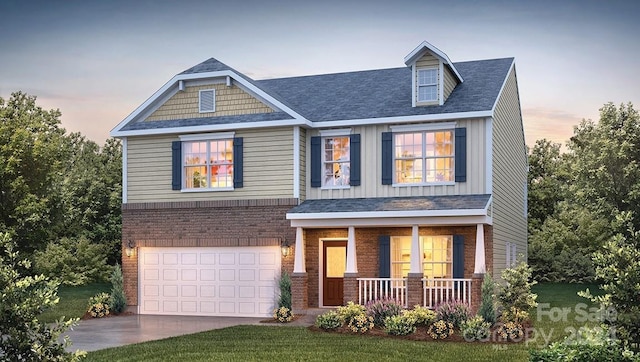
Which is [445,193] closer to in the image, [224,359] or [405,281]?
[405,281]

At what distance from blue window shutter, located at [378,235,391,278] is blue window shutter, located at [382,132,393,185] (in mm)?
1661

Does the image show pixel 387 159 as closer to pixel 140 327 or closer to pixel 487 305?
pixel 487 305

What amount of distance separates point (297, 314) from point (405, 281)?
3283 mm

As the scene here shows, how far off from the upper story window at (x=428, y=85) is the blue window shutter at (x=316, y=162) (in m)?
3.33

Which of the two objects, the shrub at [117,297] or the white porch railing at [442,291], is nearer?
the white porch railing at [442,291]

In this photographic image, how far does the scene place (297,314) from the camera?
22.2m

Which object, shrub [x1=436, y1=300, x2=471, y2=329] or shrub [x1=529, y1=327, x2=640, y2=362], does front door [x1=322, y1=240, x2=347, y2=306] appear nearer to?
shrub [x1=436, y1=300, x2=471, y2=329]

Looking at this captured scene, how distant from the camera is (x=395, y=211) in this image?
21047 mm

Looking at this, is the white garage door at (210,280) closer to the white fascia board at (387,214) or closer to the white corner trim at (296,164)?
the white corner trim at (296,164)

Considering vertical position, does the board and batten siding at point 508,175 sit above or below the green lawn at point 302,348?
above

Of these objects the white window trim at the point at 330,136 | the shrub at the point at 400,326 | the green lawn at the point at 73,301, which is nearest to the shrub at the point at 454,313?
the shrub at the point at 400,326

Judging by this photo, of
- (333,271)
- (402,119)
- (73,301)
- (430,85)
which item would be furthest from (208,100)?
(73,301)

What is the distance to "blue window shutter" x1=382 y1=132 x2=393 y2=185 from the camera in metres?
22.7

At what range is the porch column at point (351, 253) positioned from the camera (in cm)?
2148
